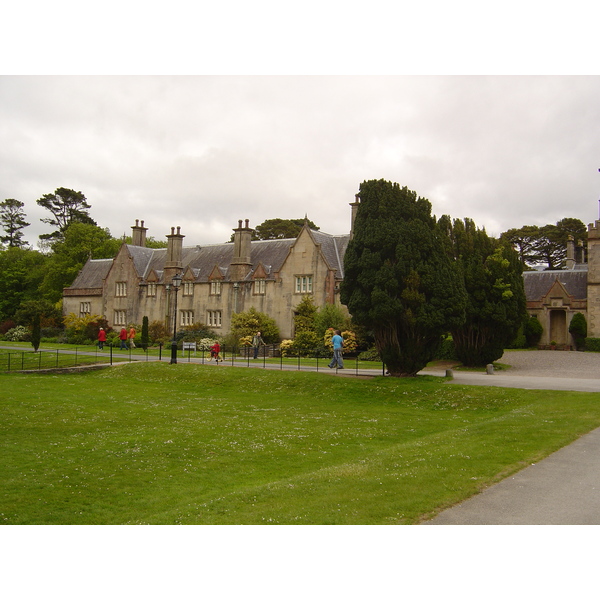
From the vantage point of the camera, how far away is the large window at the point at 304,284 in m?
47.6

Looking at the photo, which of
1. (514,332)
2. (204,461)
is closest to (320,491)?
(204,461)

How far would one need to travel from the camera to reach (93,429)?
17.5 metres

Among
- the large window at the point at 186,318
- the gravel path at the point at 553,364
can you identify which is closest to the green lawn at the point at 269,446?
the gravel path at the point at 553,364

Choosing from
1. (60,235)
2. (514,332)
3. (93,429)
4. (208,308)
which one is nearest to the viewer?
(93,429)

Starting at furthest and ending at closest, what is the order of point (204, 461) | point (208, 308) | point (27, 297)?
point (27, 297) → point (208, 308) → point (204, 461)

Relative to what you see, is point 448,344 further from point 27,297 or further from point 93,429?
point 27,297

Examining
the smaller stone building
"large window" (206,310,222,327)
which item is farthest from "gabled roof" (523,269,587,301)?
"large window" (206,310,222,327)

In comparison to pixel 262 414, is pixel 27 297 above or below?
above

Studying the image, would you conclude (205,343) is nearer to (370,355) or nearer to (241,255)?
(241,255)

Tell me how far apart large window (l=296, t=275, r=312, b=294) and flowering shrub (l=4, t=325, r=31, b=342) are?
28.4 meters

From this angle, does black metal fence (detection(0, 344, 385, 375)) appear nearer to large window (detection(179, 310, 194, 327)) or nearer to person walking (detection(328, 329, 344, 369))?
person walking (detection(328, 329, 344, 369))

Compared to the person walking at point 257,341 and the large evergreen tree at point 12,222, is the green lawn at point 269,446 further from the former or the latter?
the large evergreen tree at point 12,222

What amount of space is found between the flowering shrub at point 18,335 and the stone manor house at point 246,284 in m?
6.04

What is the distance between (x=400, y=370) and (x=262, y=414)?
26.2ft
